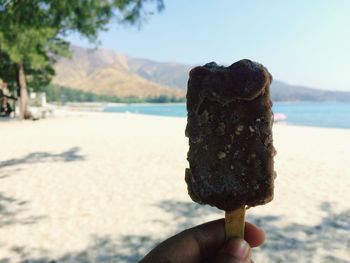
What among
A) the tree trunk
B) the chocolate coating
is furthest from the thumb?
the tree trunk

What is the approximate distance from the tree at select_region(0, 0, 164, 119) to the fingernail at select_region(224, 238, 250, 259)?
9700mm

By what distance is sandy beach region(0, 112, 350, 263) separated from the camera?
4.65 m

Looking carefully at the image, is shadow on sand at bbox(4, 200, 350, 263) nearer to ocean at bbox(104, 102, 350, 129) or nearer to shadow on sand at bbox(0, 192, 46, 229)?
shadow on sand at bbox(0, 192, 46, 229)

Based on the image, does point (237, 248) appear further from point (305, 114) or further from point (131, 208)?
point (305, 114)

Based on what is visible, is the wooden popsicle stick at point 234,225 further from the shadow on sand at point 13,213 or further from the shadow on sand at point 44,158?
the shadow on sand at point 44,158

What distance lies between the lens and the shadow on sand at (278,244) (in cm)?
439

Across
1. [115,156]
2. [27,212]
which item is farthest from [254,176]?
[115,156]

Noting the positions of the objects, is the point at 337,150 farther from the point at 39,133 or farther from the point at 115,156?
the point at 39,133

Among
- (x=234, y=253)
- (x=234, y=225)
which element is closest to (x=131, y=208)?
(x=234, y=225)

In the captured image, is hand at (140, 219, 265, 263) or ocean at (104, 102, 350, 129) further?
ocean at (104, 102, 350, 129)

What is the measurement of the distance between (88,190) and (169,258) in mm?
5596

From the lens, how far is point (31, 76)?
2786cm

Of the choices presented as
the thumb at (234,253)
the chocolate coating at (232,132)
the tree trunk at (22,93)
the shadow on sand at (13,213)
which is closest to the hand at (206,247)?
the thumb at (234,253)

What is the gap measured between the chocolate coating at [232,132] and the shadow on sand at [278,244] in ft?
8.95
